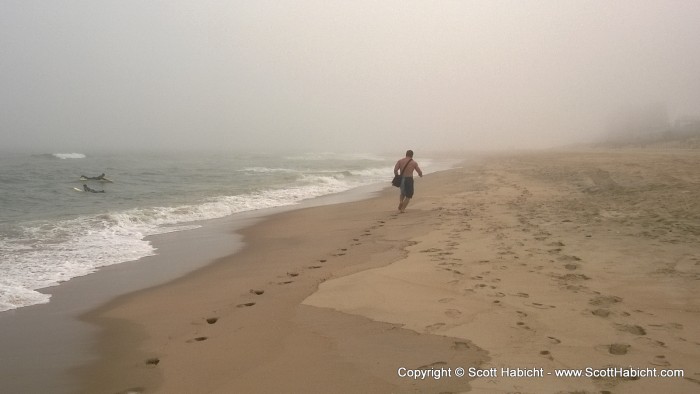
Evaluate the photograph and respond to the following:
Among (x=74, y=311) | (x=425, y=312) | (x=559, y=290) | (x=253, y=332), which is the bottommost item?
(x=74, y=311)

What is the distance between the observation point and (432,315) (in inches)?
185

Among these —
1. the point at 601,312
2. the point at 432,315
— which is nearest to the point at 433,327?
the point at 432,315

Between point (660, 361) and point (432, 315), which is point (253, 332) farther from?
point (660, 361)

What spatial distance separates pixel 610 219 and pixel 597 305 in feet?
17.3

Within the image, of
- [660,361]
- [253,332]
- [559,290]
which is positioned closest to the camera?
[660,361]

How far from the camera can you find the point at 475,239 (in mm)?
8352

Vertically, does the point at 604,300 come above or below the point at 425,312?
above

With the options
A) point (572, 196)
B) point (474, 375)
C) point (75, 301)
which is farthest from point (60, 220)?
point (572, 196)

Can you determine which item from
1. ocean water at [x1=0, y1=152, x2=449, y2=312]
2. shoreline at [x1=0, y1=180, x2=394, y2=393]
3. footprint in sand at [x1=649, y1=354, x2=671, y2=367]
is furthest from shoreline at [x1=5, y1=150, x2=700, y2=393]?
ocean water at [x1=0, y1=152, x2=449, y2=312]

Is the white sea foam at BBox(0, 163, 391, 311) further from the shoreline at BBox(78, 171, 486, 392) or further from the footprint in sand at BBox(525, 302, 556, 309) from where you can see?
the footprint in sand at BBox(525, 302, 556, 309)

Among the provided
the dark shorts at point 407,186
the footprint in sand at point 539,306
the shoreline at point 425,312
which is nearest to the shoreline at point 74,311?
the shoreline at point 425,312

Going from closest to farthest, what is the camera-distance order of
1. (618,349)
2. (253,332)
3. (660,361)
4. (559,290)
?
(660,361), (618,349), (253,332), (559,290)

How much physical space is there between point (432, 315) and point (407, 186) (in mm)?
8326

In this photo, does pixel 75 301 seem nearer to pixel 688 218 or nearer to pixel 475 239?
pixel 475 239
